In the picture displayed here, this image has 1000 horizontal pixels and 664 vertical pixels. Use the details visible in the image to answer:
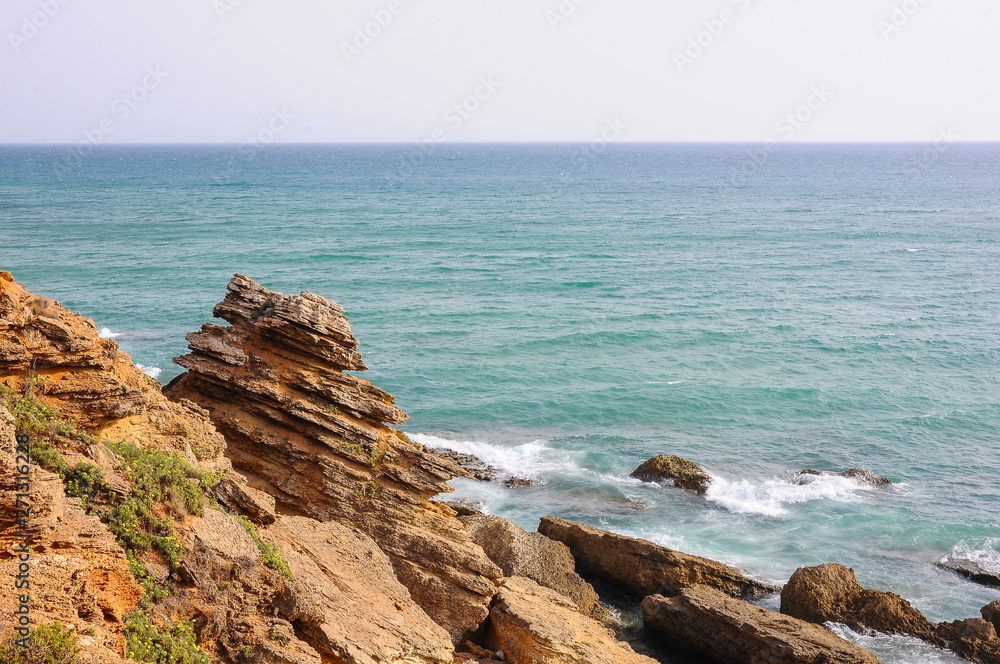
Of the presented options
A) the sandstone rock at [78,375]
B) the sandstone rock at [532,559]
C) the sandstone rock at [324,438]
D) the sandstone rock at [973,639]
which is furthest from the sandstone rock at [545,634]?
the sandstone rock at [973,639]

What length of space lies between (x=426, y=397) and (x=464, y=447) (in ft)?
18.9

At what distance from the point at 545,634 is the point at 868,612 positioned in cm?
1093

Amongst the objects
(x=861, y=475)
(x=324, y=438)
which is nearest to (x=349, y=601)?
(x=324, y=438)

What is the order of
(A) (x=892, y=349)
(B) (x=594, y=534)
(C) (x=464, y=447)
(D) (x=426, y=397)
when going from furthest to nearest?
(A) (x=892, y=349)
(D) (x=426, y=397)
(C) (x=464, y=447)
(B) (x=594, y=534)

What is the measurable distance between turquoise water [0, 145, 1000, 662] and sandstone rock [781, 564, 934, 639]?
2.01 ft

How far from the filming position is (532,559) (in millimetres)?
20328

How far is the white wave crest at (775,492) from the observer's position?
1107 inches

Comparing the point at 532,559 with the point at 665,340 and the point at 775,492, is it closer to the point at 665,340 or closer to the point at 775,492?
the point at 775,492

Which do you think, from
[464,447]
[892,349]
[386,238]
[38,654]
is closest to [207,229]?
[386,238]

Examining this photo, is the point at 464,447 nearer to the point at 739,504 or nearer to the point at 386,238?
the point at 739,504

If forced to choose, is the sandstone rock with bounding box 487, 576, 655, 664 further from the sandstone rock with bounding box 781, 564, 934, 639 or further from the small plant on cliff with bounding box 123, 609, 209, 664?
the small plant on cliff with bounding box 123, 609, 209, 664

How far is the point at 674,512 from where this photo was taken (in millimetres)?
27484

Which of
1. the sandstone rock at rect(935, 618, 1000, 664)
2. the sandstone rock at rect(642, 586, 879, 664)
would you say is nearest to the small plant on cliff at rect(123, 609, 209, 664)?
the sandstone rock at rect(642, 586, 879, 664)

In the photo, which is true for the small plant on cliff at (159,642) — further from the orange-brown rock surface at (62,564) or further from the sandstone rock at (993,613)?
the sandstone rock at (993,613)
